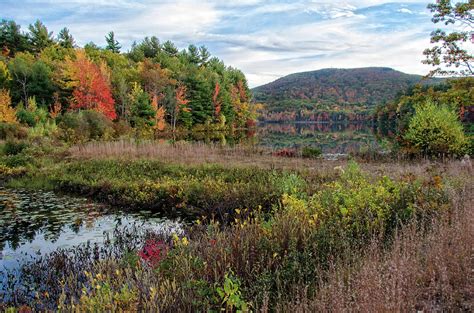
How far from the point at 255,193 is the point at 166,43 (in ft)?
266

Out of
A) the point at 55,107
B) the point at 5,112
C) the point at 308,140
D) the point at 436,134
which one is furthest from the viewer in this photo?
the point at 308,140

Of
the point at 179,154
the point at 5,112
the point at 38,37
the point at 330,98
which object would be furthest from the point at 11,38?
the point at 330,98

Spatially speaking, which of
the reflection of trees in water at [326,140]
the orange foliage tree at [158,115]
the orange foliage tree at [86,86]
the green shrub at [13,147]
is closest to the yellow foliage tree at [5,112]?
the orange foliage tree at [86,86]

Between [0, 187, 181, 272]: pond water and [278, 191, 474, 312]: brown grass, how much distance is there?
5.65m

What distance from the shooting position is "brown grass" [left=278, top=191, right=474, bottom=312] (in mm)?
2998

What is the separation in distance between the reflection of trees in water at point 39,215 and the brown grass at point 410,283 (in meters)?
7.82

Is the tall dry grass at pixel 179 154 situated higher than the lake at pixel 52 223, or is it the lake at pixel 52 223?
the tall dry grass at pixel 179 154

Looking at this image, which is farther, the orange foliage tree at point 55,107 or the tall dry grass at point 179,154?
the orange foliage tree at point 55,107

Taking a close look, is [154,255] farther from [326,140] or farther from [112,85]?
[112,85]

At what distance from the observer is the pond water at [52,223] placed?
8.64m

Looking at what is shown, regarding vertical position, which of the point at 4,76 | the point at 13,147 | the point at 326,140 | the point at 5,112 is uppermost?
the point at 4,76

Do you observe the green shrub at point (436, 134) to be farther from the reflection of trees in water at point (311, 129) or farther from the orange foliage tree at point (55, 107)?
the reflection of trees in water at point (311, 129)

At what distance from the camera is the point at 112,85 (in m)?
51.6

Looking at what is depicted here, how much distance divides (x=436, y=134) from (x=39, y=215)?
1695 centimetres
